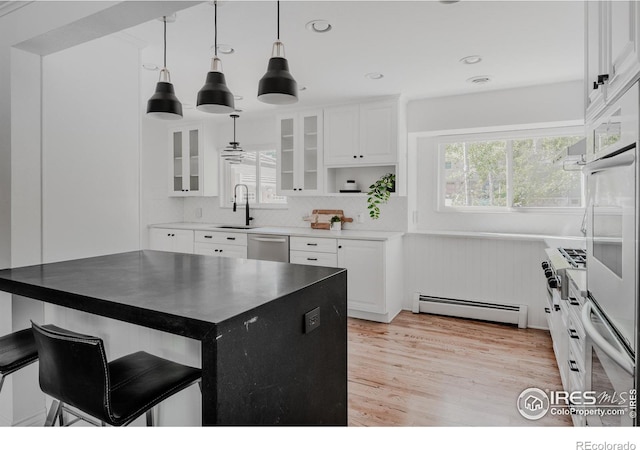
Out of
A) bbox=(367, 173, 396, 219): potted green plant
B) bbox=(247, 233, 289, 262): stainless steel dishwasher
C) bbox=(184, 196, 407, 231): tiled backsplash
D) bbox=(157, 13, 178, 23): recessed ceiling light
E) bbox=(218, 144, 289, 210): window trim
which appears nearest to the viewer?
bbox=(157, 13, 178, 23): recessed ceiling light

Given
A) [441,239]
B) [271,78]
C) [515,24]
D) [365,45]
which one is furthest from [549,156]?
[271,78]

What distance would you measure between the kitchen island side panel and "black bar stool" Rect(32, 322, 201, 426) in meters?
0.27

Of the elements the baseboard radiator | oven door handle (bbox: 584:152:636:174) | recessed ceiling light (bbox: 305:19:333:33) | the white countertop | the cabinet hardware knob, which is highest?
recessed ceiling light (bbox: 305:19:333:33)

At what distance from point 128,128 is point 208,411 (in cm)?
229

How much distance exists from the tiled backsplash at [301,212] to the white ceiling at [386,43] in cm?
136

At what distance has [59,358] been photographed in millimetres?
1225

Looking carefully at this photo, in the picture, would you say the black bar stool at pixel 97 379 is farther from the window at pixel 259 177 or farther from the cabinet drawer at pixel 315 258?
the window at pixel 259 177

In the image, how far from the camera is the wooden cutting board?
4.86 metres

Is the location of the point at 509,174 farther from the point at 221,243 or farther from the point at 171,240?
the point at 171,240

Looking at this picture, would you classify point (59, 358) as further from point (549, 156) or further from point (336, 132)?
point (549, 156)

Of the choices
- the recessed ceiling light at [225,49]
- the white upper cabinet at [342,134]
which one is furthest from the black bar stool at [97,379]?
the white upper cabinet at [342,134]

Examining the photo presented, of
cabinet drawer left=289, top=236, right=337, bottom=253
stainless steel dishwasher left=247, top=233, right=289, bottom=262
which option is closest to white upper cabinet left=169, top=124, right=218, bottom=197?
stainless steel dishwasher left=247, top=233, right=289, bottom=262

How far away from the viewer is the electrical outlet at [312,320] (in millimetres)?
1524

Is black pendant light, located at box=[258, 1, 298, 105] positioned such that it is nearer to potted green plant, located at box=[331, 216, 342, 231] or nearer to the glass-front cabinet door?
potted green plant, located at box=[331, 216, 342, 231]
